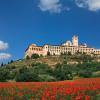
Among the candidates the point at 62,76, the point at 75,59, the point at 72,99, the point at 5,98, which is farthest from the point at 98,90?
the point at 75,59

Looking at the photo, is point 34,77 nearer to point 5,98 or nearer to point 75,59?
point 5,98

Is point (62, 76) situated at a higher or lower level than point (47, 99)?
higher

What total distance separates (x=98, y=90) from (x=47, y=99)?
2782mm

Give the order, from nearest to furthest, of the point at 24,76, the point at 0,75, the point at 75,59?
the point at 24,76 → the point at 0,75 → the point at 75,59

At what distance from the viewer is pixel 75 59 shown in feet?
625

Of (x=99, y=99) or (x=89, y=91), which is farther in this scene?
(x=89, y=91)

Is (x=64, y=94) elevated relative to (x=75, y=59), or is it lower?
lower

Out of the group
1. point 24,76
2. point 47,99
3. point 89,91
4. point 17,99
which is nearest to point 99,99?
point 47,99

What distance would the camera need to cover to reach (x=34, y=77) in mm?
41719

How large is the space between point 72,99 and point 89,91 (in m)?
2.25

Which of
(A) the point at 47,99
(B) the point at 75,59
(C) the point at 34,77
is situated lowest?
(A) the point at 47,99

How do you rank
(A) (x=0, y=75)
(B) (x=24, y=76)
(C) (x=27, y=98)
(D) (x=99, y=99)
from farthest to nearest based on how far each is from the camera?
(A) (x=0, y=75) < (B) (x=24, y=76) < (C) (x=27, y=98) < (D) (x=99, y=99)

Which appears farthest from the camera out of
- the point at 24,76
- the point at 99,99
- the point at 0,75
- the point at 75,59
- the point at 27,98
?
the point at 75,59

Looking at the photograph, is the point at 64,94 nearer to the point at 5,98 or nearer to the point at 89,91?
the point at 89,91
